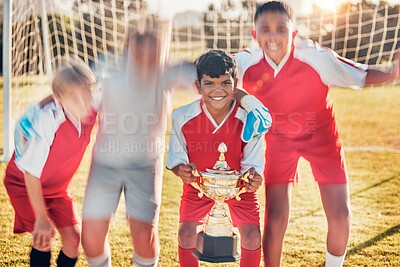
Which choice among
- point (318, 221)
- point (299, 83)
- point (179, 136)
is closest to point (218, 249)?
point (179, 136)

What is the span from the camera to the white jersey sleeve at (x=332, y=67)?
270 centimetres

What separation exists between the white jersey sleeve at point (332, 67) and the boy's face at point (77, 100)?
3.58 feet

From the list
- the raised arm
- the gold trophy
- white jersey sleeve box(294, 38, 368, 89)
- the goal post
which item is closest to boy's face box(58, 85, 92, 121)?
the gold trophy

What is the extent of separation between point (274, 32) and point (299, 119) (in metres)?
0.48

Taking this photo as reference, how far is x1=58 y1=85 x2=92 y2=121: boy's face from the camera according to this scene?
2367 millimetres

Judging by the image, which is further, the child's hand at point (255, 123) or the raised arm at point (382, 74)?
the raised arm at point (382, 74)

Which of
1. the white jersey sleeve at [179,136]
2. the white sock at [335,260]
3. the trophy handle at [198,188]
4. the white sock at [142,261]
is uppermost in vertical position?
the white jersey sleeve at [179,136]

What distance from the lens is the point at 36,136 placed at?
7.76ft

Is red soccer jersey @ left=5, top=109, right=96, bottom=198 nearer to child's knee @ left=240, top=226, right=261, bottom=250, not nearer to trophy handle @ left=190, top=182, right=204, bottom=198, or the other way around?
trophy handle @ left=190, top=182, right=204, bottom=198

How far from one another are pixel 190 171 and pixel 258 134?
35 centimetres

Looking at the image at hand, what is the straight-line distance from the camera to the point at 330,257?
2736 mm

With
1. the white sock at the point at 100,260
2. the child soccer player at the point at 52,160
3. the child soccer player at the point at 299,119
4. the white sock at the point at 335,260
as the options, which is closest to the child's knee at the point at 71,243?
the child soccer player at the point at 52,160

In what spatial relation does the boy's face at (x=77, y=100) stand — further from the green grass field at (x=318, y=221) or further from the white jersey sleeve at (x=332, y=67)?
the white jersey sleeve at (x=332, y=67)

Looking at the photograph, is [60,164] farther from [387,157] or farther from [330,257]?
[387,157]
